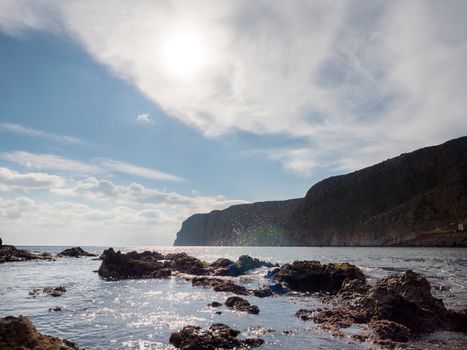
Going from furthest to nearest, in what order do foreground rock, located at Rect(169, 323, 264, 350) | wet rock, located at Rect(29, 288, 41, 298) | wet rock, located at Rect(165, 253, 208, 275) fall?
1. wet rock, located at Rect(165, 253, 208, 275)
2. wet rock, located at Rect(29, 288, 41, 298)
3. foreground rock, located at Rect(169, 323, 264, 350)

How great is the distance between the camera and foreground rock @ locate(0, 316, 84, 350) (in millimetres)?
10469

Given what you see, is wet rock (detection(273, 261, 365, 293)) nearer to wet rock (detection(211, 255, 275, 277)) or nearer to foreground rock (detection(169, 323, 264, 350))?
wet rock (detection(211, 255, 275, 277))

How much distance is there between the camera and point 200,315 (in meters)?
25.0

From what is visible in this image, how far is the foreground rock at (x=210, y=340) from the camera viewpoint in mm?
16280

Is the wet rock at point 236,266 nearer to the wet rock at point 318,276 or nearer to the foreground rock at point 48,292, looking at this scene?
the wet rock at point 318,276

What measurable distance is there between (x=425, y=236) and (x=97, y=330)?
152 metres

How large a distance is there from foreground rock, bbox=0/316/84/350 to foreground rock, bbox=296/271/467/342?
14.3m

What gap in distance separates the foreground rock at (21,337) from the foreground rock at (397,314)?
14252mm

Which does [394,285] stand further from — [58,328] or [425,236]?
[425,236]

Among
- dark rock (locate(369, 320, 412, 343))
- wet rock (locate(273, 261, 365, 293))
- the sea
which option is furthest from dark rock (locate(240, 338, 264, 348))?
wet rock (locate(273, 261, 365, 293))

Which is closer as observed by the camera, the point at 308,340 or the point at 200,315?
the point at 308,340

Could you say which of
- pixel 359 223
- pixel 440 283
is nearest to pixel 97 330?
pixel 440 283

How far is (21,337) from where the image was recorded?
1074 cm

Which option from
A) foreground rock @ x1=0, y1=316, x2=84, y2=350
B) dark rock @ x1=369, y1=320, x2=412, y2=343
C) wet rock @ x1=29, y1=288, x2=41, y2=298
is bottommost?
dark rock @ x1=369, y1=320, x2=412, y2=343
